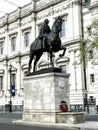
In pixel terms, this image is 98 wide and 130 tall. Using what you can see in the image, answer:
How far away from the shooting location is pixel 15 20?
59656 mm

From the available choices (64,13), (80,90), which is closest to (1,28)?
(64,13)

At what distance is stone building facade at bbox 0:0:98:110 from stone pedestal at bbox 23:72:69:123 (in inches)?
660

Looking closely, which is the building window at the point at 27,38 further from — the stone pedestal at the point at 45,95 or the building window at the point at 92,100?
the stone pedestal at the point at 45,95

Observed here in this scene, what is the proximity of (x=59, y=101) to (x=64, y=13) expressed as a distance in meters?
29.5

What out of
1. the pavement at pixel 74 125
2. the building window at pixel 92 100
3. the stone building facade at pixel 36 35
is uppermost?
the stone building facade at pixel 36 35

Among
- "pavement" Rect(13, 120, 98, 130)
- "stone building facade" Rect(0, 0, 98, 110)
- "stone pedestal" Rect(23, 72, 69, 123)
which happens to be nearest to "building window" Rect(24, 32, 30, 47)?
"stone building facade" Rect(0, 0, 98, 110)

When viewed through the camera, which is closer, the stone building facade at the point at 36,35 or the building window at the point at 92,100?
the building window at the point at 92,100

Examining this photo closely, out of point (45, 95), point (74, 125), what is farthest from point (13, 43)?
point (74, 125)

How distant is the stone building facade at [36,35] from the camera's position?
45281 mm

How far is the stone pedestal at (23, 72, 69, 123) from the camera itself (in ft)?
68.4

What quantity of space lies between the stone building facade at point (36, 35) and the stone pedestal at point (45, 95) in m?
16.8

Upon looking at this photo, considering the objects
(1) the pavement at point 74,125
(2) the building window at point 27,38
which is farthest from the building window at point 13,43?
(1) the pavement at point 74,125

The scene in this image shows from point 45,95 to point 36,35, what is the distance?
33688 mm

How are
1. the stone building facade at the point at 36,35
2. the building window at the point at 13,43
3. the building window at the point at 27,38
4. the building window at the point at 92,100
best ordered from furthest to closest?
the building window at the point at 13,43 → the building window at the point at 27,38 → the stone building facade at the point at 36,35 → the building window at the point at 92,100
